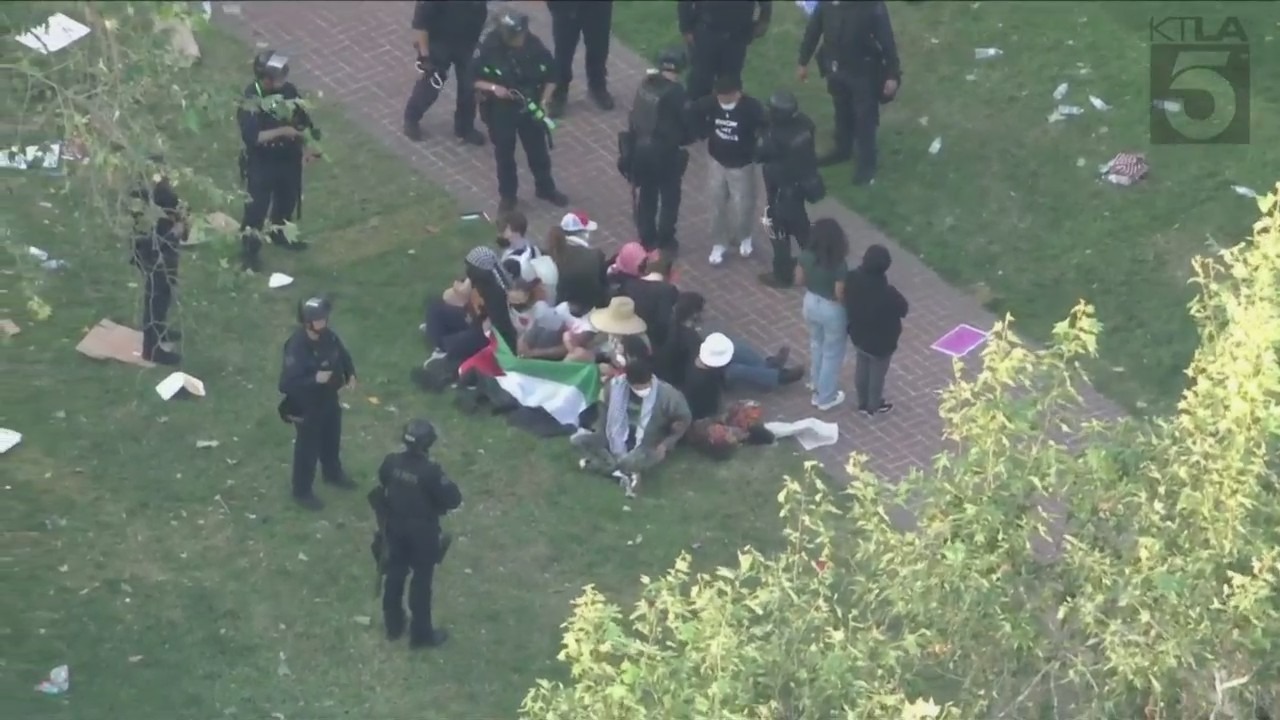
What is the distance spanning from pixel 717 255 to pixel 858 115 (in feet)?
5.50

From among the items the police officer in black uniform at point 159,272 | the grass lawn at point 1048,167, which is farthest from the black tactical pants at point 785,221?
the police officer in black uniform at point 159,272

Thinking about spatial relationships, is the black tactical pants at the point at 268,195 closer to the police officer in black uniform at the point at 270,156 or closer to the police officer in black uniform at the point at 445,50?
the police officer in black uniform at the point at 270,156

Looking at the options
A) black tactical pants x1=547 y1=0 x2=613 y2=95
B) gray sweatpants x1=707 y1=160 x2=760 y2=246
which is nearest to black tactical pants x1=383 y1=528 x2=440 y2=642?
gray sweatpants x1=707 y1=160 x2=760 y2=246

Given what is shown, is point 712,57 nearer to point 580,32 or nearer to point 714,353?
point 580,32

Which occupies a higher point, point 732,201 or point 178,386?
point 732,201

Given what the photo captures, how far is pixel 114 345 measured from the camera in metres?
15.4

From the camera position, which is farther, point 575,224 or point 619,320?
point 575,224

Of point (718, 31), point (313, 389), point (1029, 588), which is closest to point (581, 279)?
point (313, 389)

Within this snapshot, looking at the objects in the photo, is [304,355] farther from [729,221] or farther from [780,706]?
[780,706]

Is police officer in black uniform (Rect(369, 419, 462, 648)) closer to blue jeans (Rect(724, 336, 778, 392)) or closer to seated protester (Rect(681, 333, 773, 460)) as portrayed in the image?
seated protester (Rect(681, 333, 773, 460))

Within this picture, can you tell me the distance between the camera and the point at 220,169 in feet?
57.3

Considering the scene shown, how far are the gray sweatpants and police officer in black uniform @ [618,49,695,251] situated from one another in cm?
26

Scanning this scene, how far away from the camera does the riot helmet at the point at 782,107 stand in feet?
51.1

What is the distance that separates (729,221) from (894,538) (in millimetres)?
8282
